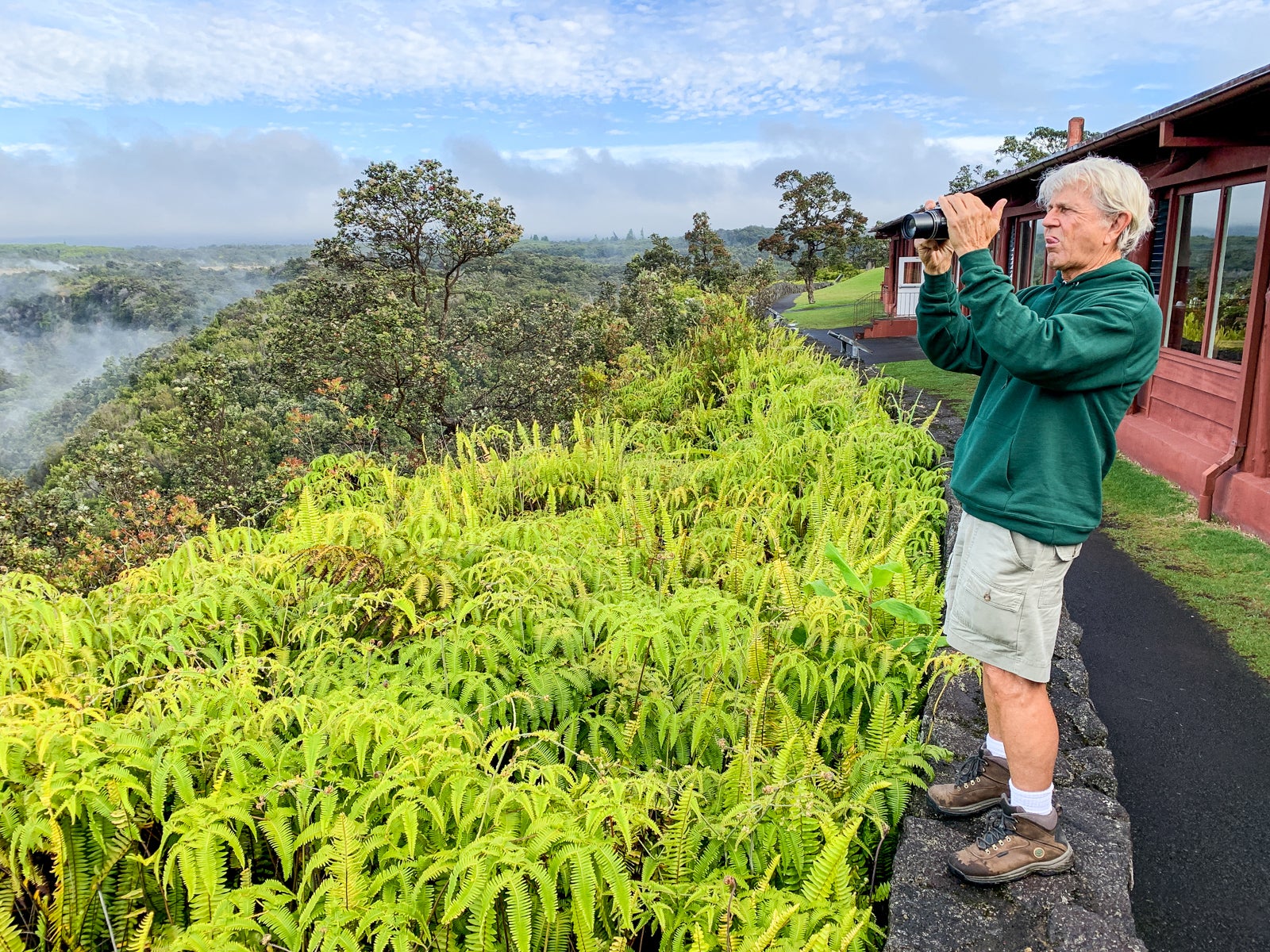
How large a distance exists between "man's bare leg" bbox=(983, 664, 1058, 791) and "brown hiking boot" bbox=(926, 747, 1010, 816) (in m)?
0.15

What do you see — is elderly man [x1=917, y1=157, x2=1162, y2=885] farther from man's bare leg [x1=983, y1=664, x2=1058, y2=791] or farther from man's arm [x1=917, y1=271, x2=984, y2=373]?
man's arm [x1=917, y1=271, x2=984, y2=373]

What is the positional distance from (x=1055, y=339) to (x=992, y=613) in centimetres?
75

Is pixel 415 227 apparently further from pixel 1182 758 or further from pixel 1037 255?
pixel 1182 758

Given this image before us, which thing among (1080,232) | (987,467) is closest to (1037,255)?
(1080,232)

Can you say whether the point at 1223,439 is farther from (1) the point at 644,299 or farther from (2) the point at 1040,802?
(1) the point at 644,299

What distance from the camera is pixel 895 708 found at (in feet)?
9.49

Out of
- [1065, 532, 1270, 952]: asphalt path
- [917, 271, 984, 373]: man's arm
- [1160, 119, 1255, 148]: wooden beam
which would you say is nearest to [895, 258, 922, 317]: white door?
[1160, 119, 1255, 148]: wooden beam

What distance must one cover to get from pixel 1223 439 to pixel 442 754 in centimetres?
749

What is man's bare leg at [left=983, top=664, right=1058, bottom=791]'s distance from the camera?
7.18ft

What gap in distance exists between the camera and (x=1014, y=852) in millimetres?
2125

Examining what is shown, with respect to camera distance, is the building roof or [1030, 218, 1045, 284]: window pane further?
[1030, 218, 1045, 284]: window pane

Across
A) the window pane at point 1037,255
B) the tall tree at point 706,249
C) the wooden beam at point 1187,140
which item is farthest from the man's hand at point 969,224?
the tall tree at point 706,249

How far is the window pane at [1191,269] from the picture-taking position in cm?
771

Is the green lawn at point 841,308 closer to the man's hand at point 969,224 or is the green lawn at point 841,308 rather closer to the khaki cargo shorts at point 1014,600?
the man's hand at point 969,224
